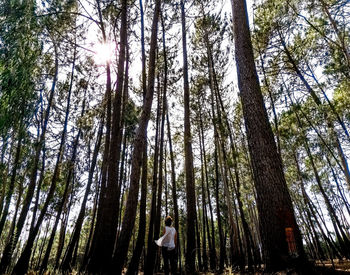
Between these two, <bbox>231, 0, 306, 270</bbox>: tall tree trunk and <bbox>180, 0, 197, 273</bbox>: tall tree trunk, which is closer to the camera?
<bbox>231, 0, 306, 270</bbox>: tall tree trunk

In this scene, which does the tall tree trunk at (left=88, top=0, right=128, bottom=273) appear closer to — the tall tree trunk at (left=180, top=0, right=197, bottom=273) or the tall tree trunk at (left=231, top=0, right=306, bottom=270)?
the tall tree trunk at (left=180, top=0, right=197, bottom=273)

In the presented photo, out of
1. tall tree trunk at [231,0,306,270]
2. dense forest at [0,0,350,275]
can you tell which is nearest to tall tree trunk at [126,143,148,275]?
dense forest at [0,0,350,275]

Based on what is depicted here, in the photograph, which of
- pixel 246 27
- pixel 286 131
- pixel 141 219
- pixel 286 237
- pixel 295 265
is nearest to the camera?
pixel 295 265

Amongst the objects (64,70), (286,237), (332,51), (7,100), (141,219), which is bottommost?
(286,237)

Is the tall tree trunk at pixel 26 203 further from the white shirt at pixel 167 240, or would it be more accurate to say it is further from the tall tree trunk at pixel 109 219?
the white shirt at pixel 167 240

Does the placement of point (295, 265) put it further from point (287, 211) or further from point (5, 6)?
point (5, 6)

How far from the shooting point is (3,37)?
3461mm

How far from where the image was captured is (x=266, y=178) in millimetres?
2932

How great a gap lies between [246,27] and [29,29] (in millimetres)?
3762

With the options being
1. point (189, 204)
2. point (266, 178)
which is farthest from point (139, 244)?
point (266, 178)

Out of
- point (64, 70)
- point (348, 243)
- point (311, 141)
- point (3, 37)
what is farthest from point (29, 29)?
point (348, 243)

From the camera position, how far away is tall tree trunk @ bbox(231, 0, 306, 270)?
2619mm

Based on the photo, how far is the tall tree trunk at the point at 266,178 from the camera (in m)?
2.62

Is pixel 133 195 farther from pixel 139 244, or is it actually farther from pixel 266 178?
pixel 266 178
